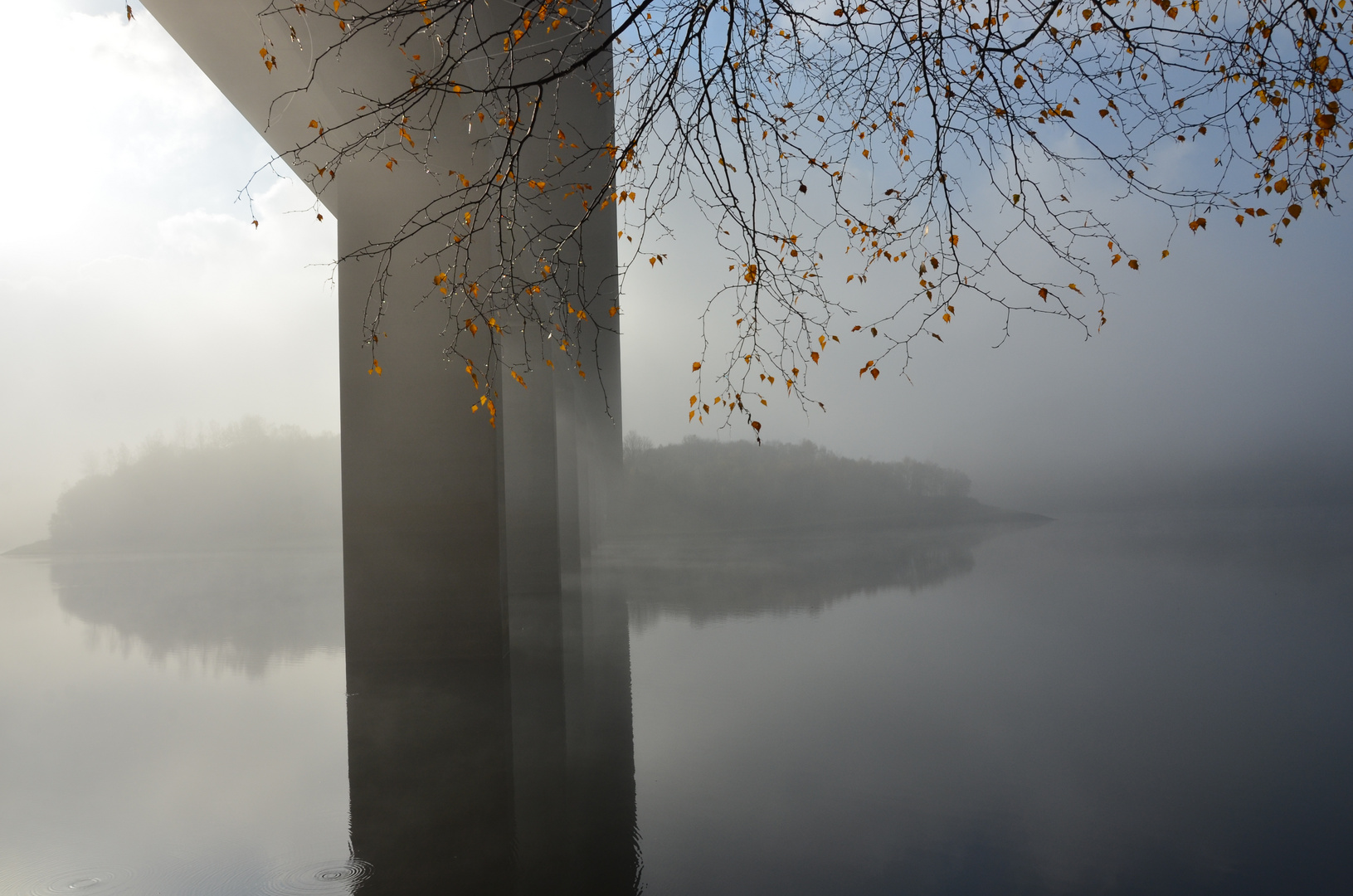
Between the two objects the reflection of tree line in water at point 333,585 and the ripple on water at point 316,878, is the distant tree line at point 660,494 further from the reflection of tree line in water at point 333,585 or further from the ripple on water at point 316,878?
the ripple on water at point 316,878

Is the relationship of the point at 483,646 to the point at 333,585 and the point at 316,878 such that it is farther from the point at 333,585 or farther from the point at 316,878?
the point at 333,585

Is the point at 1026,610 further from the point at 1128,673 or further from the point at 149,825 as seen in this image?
the point at 149,825

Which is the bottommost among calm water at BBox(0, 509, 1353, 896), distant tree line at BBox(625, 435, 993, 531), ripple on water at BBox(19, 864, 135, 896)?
calm water at BBox(0, 509, 1353, 896)

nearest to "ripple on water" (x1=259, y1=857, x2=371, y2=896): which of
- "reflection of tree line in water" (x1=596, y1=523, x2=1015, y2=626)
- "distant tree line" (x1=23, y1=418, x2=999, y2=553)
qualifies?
"reflection of tree line in water" (x1=596, y1=523, x2=1015, y2=626)

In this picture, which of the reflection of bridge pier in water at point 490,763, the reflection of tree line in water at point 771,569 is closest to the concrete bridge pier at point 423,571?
the reflection of bridge pier in water at point 490,763

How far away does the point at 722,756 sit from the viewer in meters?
3.40

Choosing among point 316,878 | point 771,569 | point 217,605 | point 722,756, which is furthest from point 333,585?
point 316,878

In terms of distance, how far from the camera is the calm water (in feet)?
7.89

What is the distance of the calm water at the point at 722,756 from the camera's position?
2.40 metres

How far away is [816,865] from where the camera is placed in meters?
2.36

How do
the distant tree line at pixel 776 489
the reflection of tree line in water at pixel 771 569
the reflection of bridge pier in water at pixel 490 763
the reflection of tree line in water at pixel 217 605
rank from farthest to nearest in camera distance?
the distant tree line at pixel 776 489
the reflection of tree line in water at pixel 771 569
the reflection of tree line in water at pixel 217 605
the reflection of bridge pier in water at pixel 490 763

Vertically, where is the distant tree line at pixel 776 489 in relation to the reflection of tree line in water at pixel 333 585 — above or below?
above

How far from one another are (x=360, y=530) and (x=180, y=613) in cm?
467

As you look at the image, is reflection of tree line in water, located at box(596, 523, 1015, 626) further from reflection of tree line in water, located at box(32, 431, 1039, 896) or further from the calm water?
the calm water
